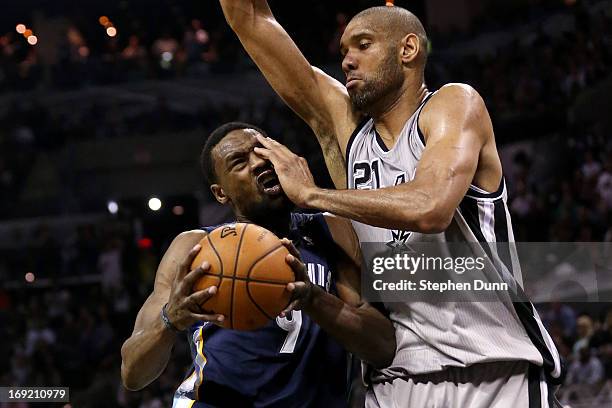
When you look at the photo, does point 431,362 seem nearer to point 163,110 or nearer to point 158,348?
point 158,348

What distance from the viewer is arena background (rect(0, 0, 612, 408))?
8.41 m

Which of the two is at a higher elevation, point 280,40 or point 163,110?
point 163,110

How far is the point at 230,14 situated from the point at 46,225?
8.55 meters

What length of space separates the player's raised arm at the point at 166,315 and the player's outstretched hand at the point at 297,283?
220 millimetres

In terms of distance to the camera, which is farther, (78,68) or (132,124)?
(78,68)

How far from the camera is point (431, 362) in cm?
306

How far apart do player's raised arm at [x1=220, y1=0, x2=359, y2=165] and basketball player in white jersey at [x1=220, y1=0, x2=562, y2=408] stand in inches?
9.9

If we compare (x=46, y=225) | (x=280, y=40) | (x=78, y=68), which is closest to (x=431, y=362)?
(x=280, y=40)

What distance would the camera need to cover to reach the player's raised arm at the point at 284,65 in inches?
143

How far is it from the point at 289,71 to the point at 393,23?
481mm

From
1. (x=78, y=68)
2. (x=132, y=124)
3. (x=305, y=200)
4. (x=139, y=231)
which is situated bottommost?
(x=305, y=200)

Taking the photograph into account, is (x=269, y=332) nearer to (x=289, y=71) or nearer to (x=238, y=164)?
(x=238, y=164)

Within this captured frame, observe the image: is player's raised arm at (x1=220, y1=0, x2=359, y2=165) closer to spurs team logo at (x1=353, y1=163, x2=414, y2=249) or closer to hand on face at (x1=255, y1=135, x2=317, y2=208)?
spurs team logo at (x1=353, y1=163, x2=414, y2=249)

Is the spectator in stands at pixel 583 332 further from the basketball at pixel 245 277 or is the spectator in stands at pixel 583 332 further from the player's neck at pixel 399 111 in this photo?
the basketball at pixel 245 277
